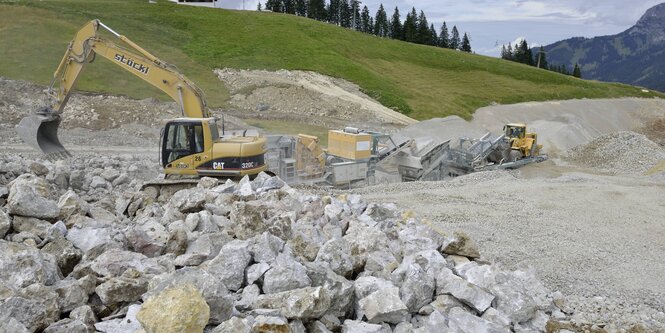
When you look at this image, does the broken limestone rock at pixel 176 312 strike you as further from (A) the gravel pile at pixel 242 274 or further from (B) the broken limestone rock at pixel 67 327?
(B) the broken limestone rock at pixel 67 327

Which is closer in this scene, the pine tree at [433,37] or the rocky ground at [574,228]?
the rocky ground at [574,228]

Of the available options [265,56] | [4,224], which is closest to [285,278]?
[4,224]

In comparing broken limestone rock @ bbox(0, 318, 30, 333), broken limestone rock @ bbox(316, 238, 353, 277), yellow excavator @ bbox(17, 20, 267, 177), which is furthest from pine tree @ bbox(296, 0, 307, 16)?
broken limestone rock @ bbox(0, 318, 30, 333)

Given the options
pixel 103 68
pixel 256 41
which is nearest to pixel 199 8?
pixel 256 41

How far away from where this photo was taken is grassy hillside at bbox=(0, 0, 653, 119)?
34400mm

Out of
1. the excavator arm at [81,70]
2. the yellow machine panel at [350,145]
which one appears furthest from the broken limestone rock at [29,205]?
the yellow machine panel at [350,145]

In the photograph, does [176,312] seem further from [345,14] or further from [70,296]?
[345,14]

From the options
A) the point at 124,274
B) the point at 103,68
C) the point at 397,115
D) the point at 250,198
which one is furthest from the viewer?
the point at 397,115

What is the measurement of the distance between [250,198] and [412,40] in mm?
81751

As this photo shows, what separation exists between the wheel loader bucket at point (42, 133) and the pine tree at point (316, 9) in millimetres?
75457

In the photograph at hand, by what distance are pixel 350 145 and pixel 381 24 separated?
79.5 m

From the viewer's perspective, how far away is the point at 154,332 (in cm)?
497

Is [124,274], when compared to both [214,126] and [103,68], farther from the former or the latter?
[103,68]

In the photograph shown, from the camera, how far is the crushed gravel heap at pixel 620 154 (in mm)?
28828
